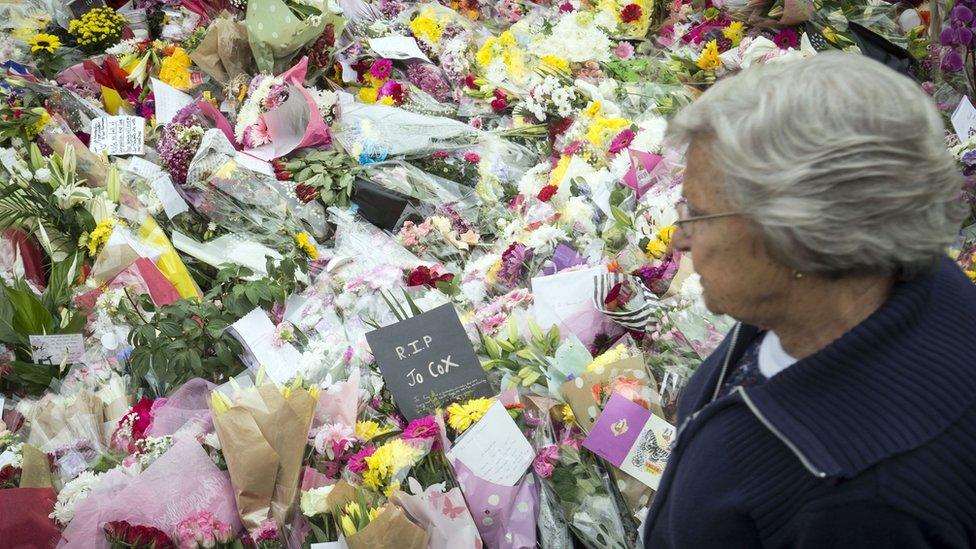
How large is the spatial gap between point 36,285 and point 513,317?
1.82 meters

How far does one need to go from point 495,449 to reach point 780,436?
38.2 inches

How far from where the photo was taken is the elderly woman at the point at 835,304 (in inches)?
35.4

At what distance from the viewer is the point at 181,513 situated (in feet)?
5.99

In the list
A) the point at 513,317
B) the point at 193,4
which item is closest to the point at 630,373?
the point at 513,317

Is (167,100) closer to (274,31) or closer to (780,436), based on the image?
(274,31)

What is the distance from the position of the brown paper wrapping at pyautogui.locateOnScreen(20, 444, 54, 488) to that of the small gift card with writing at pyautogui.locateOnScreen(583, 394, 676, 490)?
4.52 feet

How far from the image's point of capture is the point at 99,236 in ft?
9.33

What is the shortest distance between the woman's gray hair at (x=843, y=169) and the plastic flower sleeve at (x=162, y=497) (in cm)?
144

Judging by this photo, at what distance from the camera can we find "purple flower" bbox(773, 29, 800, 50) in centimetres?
323

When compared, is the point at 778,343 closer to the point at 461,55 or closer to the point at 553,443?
the point at 553,443

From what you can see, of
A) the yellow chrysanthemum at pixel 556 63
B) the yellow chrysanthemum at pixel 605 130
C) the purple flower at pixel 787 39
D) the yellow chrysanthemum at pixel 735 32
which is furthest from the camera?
the yellow chrysanthemum at pixel 556 63

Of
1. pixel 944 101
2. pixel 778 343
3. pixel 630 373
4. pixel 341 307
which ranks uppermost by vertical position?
pixel 778 343

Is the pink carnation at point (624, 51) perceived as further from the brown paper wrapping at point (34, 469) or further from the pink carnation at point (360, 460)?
the brown paper wrapping at point (34, 469)

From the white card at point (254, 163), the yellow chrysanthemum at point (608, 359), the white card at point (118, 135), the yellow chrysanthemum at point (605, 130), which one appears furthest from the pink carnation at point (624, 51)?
the white card at point (118, 135)
